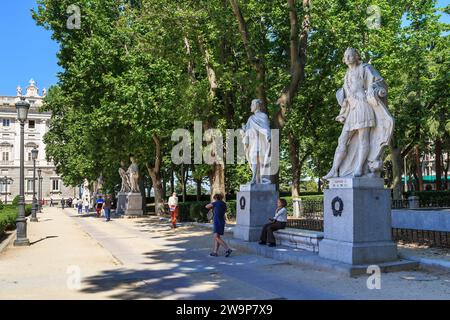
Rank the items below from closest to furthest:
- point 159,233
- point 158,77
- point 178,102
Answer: point 159,233
point 178,102
point 158,77

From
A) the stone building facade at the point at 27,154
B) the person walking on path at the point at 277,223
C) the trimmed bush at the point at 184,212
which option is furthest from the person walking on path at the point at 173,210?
the stone building facade at the point at 27,154

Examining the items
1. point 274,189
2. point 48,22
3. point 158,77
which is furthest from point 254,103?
point 48,22

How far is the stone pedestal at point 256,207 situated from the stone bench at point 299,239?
0.99 m

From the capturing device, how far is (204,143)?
958 inches

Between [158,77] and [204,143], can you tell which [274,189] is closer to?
[204,143]

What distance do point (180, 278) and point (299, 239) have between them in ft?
12.2

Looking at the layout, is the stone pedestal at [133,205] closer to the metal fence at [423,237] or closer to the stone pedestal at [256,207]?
the stone pedestal at [256,207]

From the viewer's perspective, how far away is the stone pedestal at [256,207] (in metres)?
13.6

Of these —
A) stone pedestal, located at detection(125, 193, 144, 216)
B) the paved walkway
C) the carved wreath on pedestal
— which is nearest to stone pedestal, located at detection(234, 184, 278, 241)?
the paved walkway

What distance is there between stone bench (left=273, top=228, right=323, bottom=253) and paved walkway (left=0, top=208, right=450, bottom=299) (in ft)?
3.11

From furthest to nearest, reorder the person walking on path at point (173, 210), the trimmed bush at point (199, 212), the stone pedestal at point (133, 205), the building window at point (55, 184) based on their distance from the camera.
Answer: the building window at point (55, 184), the stone pedestal at point (133, 205), the trimmed bush at point (199, 212), the person walking on path at point (173, 210)

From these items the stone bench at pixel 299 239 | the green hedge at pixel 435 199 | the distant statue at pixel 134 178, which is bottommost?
the stone bench at pixel 299 239

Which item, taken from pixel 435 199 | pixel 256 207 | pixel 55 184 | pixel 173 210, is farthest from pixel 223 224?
pixel 55 184
